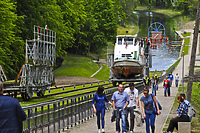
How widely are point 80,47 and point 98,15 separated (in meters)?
7.61

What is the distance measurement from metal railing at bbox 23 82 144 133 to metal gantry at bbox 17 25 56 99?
10717 millimetres

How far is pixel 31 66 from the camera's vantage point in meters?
29.7

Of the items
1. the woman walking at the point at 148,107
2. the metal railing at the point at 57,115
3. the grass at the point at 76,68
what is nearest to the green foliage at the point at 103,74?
the grass at the point at 76,68

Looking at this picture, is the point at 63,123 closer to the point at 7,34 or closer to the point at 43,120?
the point at 43,120

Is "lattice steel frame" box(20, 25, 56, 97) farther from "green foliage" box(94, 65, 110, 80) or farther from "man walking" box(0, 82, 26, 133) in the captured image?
"green foliage" box(94, 65, 110, 80)

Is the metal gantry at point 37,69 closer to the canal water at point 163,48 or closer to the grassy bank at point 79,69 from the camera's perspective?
the grassy bank at point 79,69

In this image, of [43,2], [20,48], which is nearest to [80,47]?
[43,2]

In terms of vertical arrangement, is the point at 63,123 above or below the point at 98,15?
below

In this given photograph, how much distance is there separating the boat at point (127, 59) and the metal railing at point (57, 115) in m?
21.6

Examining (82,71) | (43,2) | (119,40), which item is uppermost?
(43,2)

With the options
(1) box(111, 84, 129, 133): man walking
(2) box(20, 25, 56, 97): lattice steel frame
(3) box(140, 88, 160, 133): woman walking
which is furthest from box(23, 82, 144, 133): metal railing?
(2) box(20, 25, 56, 97): lattice steel frame

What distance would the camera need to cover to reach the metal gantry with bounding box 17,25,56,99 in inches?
1135

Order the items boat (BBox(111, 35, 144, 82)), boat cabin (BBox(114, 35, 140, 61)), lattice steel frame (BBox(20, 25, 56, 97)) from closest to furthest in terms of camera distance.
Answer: lattice steel frame (BBox(20, 25, 56, 97)) < boat (BBox(111, 35, 144, 82)) < boat cabin (BBox(114, 35, 140, 61))

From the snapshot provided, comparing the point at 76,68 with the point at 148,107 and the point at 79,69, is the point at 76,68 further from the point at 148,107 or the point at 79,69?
the point at 148,107
